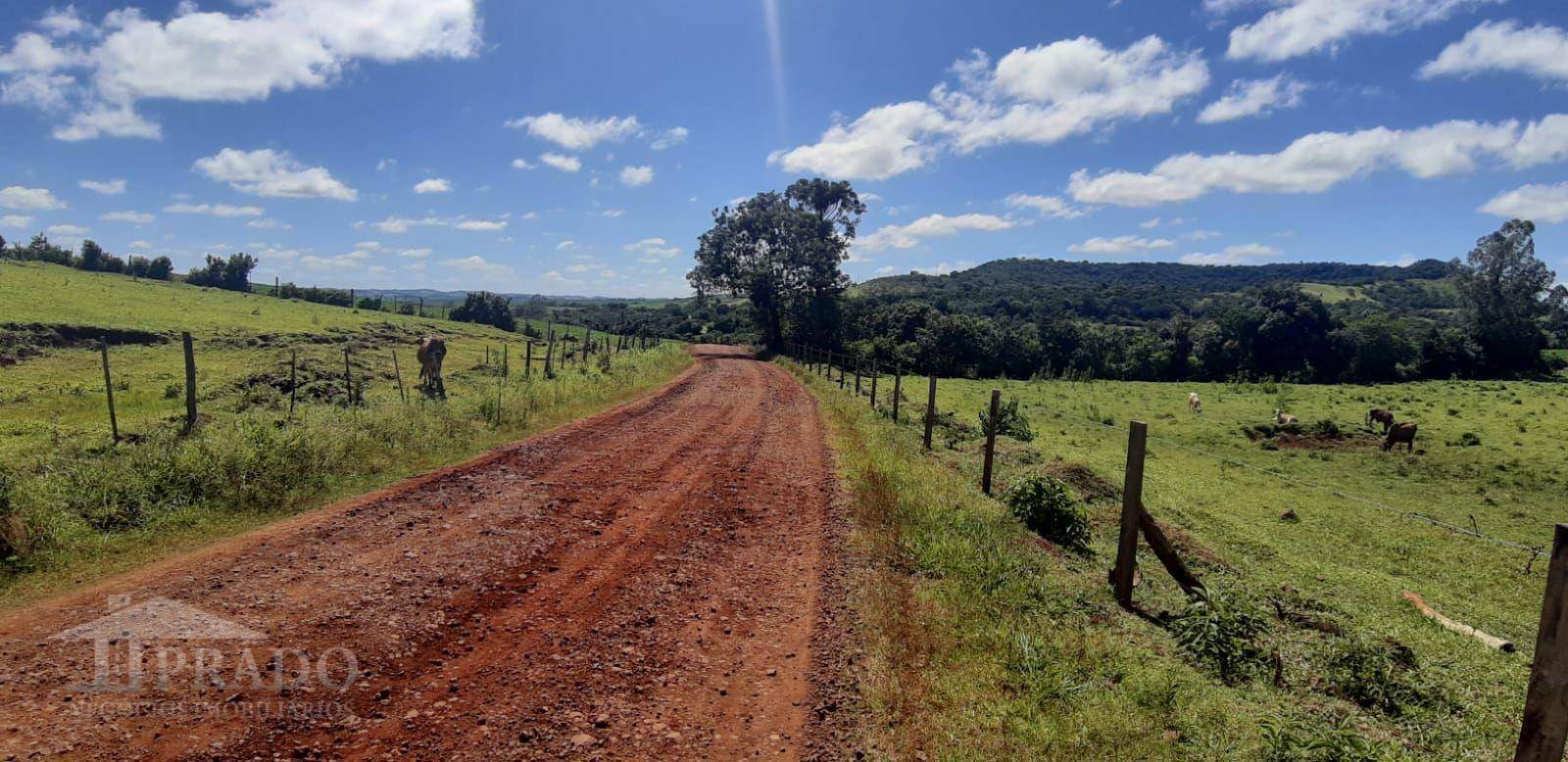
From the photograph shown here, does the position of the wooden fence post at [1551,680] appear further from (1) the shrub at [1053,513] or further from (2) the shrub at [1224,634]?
(1) the shrub at [1053,513]

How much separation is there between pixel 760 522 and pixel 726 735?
194 inches

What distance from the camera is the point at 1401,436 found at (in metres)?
23.1

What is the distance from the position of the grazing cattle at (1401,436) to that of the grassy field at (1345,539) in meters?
0.40

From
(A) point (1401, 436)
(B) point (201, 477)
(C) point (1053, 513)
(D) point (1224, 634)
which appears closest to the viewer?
(D) point (1224, 634)

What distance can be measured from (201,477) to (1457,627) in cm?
1581

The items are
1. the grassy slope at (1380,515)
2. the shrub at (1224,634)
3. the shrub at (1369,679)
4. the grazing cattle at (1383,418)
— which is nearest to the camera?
the shrub at (1369,679)

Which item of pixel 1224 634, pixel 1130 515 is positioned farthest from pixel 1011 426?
pixel 1224 634

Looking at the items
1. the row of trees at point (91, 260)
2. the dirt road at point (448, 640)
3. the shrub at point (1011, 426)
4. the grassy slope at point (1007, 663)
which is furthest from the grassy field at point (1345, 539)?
the row of trees at point (91, 260)

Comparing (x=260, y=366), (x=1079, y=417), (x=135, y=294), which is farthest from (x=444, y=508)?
(x=135, y=294)

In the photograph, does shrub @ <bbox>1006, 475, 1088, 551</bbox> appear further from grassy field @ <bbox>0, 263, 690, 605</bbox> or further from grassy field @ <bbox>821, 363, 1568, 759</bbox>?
grassy field @ <bbox>0, 263, 690, 605</bbox>

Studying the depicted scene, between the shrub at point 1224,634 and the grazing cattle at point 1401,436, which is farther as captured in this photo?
the grazing cattle at point 1401,436

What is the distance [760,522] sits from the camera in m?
9.59

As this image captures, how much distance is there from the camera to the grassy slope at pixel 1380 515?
274 inches

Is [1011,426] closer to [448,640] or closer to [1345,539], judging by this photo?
[1345,539]
